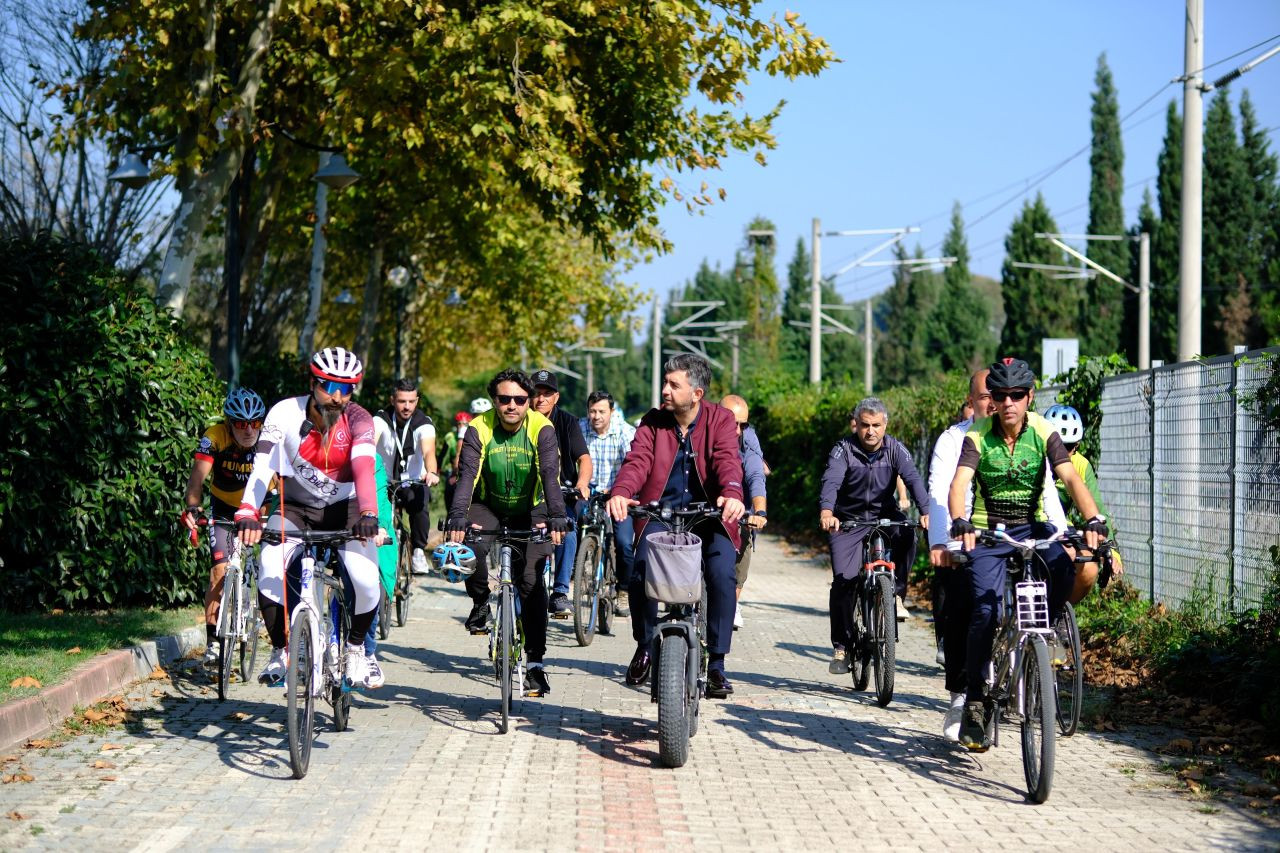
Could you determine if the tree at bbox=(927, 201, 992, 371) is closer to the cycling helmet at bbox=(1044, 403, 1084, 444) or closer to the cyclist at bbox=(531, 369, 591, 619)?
the cyclist at bbox=(531, 369, 591, 619)

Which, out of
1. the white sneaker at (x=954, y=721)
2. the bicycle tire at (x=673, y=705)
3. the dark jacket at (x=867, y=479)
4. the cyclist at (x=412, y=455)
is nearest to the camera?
the bicycle tire at (x=673, y=705)

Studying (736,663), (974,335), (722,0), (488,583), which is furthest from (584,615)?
(974,335)

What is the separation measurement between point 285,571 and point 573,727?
195 cm

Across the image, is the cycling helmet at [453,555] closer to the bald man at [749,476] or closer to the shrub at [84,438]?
the bald man at [749,476]

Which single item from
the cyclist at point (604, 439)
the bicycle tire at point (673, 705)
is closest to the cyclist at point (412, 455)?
the cyclist at point (604, 439)

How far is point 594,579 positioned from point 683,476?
A: 16.0ft

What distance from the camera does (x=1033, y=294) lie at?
2872 inches

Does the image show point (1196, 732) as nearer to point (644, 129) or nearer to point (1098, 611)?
point (1098, 611)

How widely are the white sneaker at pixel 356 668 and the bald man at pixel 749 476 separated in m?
1.98

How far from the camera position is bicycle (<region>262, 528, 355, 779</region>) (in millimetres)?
7336

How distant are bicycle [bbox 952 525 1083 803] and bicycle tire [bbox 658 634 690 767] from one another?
1.43 m

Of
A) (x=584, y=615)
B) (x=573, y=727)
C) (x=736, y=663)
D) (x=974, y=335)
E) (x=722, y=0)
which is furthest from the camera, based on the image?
(x=974, y=335)

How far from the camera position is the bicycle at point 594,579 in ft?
41.6

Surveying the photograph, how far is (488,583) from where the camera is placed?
946 cm
